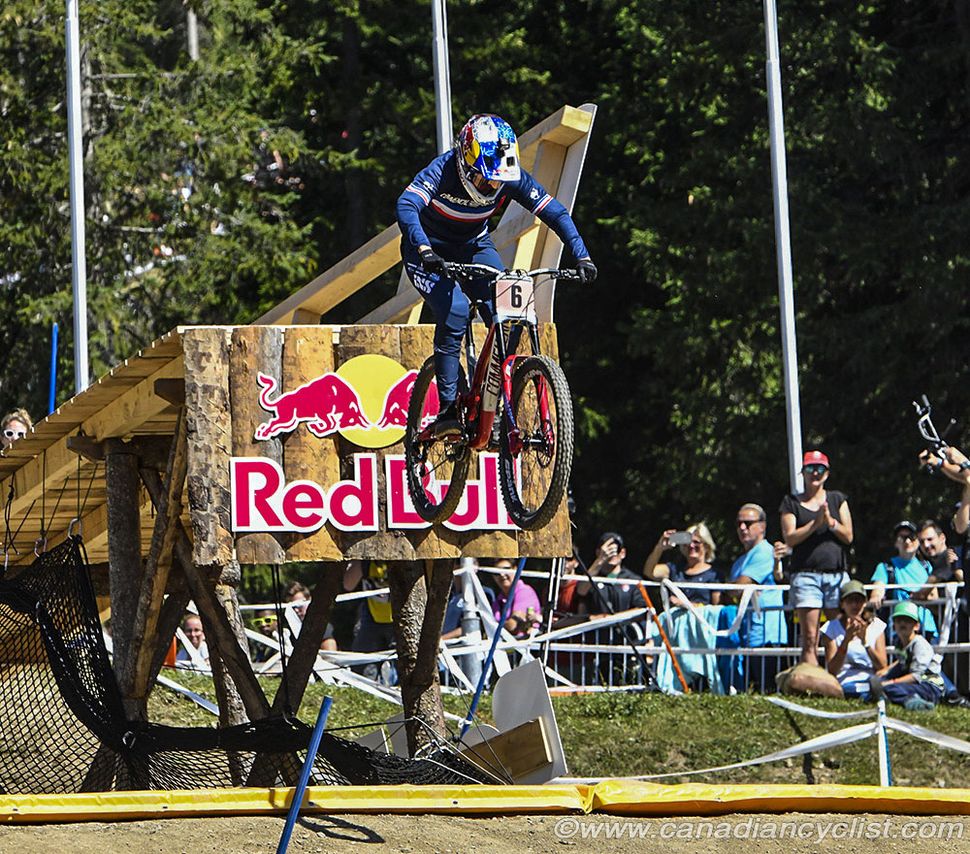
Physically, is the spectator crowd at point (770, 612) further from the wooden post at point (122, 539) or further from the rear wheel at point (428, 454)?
the rear wheel at point (428, 454)

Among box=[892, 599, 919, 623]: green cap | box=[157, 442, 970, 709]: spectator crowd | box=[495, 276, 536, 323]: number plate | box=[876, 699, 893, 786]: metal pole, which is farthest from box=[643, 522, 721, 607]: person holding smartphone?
box=[495, 276, 536, 323]: number plate

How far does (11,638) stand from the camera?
12.7 metres

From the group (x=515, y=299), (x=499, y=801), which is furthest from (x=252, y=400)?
(x=499, y=801)

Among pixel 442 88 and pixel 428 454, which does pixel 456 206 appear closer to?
pixel 428 454

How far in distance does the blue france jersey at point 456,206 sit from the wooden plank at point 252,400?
162 centimetres

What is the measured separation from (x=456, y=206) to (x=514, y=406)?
3.64 ft

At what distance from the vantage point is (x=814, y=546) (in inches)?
578

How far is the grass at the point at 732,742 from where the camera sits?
A: 1420 centimetres

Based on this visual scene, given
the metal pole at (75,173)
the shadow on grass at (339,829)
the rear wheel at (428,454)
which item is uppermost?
the metal pole at (75,173)

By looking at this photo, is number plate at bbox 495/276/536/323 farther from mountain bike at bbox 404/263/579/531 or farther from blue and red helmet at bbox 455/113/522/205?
blue and red helmet at bbox 455/113/522/205

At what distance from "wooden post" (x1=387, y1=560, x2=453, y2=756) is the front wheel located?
9.92 feet

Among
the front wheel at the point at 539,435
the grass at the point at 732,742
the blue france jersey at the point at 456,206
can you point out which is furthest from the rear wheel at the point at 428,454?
the grass at the point at 732,742

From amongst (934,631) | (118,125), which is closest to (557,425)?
(934,631)

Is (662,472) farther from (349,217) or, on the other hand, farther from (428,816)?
(428,816)
